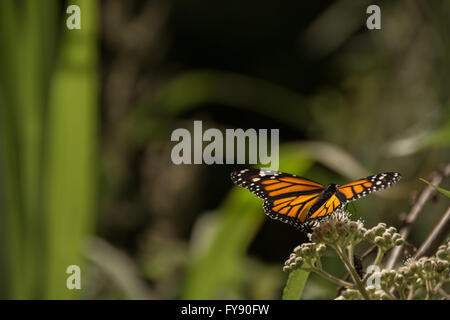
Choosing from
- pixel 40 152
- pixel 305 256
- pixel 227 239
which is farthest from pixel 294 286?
pixel 40 152

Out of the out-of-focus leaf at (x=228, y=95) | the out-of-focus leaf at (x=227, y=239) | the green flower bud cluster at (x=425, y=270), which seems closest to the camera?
the green flower bud cluster at (x=425, y=270)

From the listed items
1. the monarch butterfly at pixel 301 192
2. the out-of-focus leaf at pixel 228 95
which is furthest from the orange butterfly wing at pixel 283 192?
the out-of-focus leaf at pixel 228 95

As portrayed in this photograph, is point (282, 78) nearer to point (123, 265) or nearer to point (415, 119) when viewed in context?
point (415, 119)

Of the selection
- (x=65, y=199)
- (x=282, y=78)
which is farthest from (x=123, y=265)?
(x=282, y=78)

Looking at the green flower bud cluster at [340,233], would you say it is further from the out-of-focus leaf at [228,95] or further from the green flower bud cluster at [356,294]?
the out-of-focus leaf at [228,95]

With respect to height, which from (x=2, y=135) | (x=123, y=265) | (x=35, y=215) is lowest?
(x=123, y=265)

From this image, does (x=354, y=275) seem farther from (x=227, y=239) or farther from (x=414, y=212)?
(x=227, y=239)
